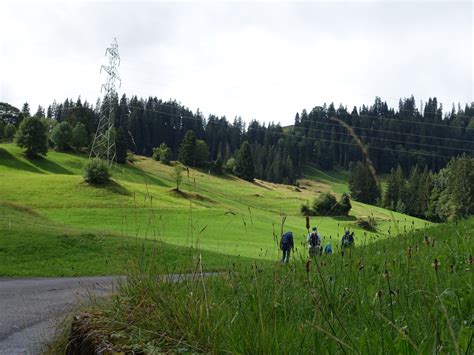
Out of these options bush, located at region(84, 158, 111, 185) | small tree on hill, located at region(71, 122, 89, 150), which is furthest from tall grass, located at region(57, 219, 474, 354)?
small tree on hill, located at region(71, 122, 89, 150)

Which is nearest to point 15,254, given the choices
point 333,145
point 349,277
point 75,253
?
point 75,253

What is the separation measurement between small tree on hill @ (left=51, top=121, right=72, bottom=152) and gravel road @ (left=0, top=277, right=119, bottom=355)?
10099 centimetres

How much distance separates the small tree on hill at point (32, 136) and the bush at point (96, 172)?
31.2 m

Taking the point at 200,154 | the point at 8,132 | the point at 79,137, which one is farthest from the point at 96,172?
the point at 8,132

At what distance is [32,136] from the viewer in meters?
93.9

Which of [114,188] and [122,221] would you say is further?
[114,188]

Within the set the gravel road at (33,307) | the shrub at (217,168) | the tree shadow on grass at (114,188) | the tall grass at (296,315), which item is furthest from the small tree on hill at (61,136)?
the tall grass at (296,315)

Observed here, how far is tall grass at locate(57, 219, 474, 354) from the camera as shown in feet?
7.59

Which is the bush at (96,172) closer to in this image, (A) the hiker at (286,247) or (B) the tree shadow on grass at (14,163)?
(B) the tree shadow on grass at (14,163)

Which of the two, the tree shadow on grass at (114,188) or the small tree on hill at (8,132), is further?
the small tree on hill at (8,132)

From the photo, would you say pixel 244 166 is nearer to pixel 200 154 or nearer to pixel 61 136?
pixel 200 154

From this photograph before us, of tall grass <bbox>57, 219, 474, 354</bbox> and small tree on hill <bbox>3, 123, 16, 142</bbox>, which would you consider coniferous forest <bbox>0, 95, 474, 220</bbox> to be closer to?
small tree on hill <bbox>3, 123, 16, 142</bbox>

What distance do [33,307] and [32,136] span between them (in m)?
91.0

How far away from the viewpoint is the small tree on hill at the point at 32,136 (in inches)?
3639
